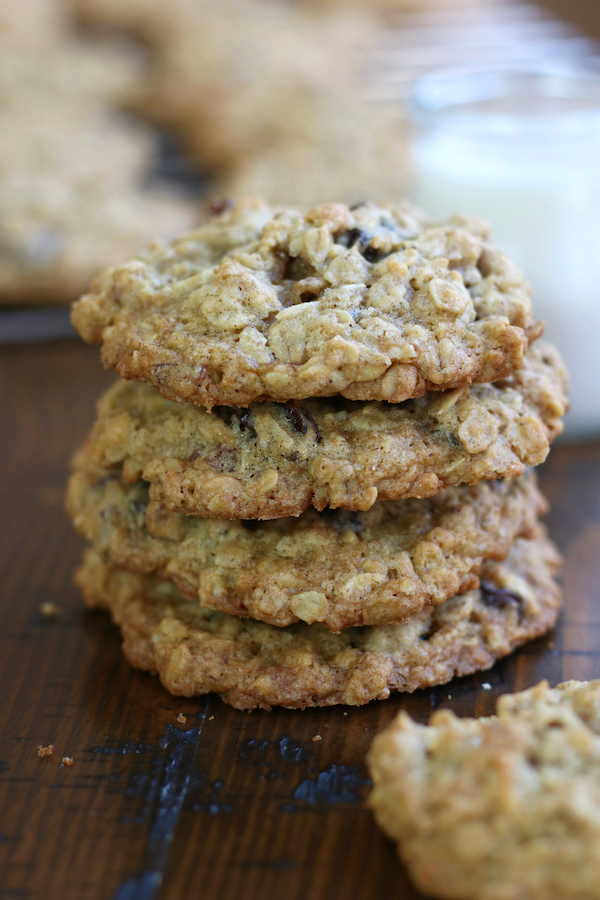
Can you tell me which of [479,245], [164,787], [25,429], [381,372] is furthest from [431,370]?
[25,429]

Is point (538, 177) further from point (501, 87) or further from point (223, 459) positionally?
point (223, 459)

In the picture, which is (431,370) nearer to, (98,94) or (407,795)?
(407,795)

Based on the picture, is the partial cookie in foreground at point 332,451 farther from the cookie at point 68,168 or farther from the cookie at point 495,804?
the cookie at point 68,168

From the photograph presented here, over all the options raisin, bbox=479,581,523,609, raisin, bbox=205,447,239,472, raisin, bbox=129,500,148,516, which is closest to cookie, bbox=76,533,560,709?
raisin, bbox=479,581,523,609

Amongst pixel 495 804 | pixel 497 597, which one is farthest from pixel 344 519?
pixel 495 804

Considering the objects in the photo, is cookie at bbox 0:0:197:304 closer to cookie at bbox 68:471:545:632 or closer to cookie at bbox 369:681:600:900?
cookie at bbox 68:471:545:632

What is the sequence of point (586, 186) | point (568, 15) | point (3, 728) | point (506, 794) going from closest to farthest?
point (506, 794), point (3, 728), point (586, 186), point (568, 15)
